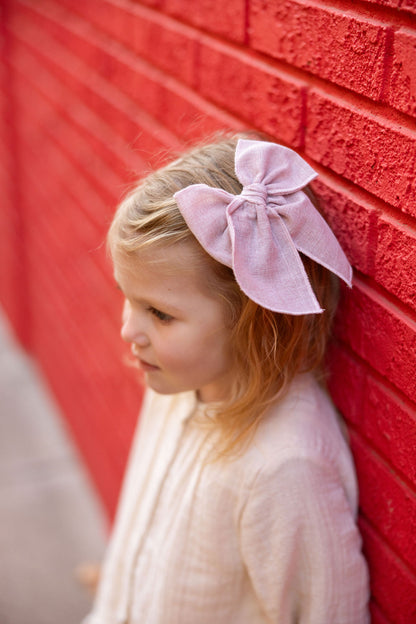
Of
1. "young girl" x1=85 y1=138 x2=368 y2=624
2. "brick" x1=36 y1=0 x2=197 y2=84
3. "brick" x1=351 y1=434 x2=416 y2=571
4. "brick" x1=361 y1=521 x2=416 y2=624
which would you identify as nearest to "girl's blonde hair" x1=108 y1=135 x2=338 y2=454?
"young girl" x1=85 y1=138 x2=368 y2=624

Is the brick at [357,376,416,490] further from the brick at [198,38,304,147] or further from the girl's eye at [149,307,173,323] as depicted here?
the brick at [198,38,304,147]

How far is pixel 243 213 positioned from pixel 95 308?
7.18 ft

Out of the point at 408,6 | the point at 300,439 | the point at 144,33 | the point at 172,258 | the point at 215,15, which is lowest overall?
the point at 300,439

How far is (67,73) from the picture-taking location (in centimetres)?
344

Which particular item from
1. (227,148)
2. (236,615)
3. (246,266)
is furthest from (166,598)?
(227,148)

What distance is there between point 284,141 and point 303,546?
0.85 meters

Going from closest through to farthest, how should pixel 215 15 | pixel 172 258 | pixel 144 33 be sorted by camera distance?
pixel 172 258 → pixel 215 15 → pixel 144 33

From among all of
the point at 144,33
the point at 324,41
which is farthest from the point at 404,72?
the point at 144,33

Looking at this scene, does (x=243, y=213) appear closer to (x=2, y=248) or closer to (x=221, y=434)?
(x=221, y=434)

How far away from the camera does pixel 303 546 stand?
1.52m

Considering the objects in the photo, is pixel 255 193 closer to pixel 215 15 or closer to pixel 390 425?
pixel 390 425

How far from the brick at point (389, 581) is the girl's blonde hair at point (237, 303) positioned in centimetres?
35

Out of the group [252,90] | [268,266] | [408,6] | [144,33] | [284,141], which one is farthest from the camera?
[144,33]

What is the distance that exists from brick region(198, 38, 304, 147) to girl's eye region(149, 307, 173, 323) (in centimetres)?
47
